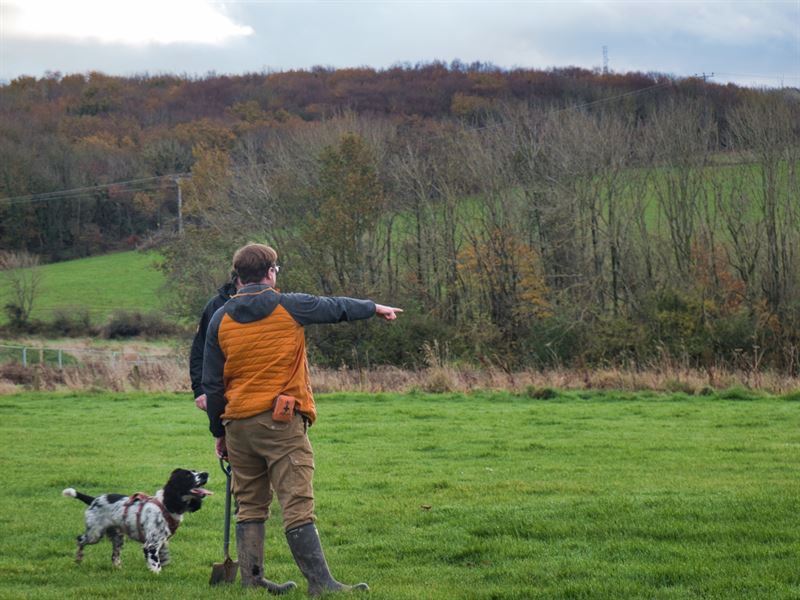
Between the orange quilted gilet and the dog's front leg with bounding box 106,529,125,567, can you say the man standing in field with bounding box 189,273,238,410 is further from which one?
the dog's front leg with bounding box 106,529,125,567

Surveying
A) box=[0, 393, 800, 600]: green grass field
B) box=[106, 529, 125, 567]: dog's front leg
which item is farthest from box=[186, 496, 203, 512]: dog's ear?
box=[106, 529, 125, 567]: dog's front leg

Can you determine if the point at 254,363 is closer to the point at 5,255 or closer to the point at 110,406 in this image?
the point at 110,406

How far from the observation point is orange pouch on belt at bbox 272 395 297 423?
20.2 ft

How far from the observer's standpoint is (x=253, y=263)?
21.1 ft

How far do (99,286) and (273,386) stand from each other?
63.5m

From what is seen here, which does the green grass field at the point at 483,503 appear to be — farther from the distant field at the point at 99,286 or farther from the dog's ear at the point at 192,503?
the distant field at the point at 99,286

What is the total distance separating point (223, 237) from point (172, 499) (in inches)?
1375

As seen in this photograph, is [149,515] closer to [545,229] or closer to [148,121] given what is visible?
[545,229]

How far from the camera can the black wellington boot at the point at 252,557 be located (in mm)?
6559

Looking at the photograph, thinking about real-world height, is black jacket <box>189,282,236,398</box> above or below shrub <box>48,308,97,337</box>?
above

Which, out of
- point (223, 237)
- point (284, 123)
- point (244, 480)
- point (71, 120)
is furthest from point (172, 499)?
point (71, 120)

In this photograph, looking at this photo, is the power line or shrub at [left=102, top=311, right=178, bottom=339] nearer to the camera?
shrub at [left=102, top=311, right=178, bottom=339]

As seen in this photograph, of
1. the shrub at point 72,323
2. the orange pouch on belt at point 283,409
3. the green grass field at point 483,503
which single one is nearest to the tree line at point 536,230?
the green grass field at point 483,503

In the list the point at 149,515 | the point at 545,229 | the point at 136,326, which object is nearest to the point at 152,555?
the point at 149,515
